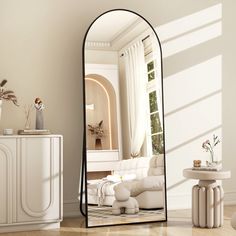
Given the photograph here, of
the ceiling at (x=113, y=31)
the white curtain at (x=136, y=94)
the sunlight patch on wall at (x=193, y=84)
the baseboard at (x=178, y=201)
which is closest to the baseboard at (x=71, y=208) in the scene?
the white curtain at (x=136, y=94)

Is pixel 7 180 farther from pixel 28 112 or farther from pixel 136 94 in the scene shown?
pixel 136 94

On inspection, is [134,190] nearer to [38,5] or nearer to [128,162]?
[128,162]

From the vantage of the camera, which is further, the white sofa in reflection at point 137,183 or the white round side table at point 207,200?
the white sofa in reflection at point 137,183

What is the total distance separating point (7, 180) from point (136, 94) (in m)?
1.52

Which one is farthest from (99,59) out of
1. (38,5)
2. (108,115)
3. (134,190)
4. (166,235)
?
(166,235)

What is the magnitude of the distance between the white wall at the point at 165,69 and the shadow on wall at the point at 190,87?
1 cm

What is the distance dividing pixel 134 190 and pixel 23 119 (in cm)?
135

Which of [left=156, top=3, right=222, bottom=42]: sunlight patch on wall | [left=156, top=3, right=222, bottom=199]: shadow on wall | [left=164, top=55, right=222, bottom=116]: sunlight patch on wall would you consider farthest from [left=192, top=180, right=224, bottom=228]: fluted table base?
[left=156, top=3, right=222, bottom=42]: sunlight patch on wall

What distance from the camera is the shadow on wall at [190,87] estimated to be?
17.1 ft

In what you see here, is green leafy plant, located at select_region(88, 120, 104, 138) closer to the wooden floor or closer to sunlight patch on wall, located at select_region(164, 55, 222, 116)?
the wooden floor

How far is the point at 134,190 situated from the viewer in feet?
14.6

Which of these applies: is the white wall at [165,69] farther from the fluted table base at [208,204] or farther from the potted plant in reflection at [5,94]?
the fluted table base at [208,204]

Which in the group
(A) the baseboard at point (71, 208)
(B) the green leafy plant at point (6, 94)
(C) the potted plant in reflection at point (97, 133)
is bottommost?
(A) the baseboard at point (71, 208)

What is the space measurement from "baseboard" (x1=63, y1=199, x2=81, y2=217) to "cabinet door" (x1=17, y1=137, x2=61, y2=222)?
50 cm
